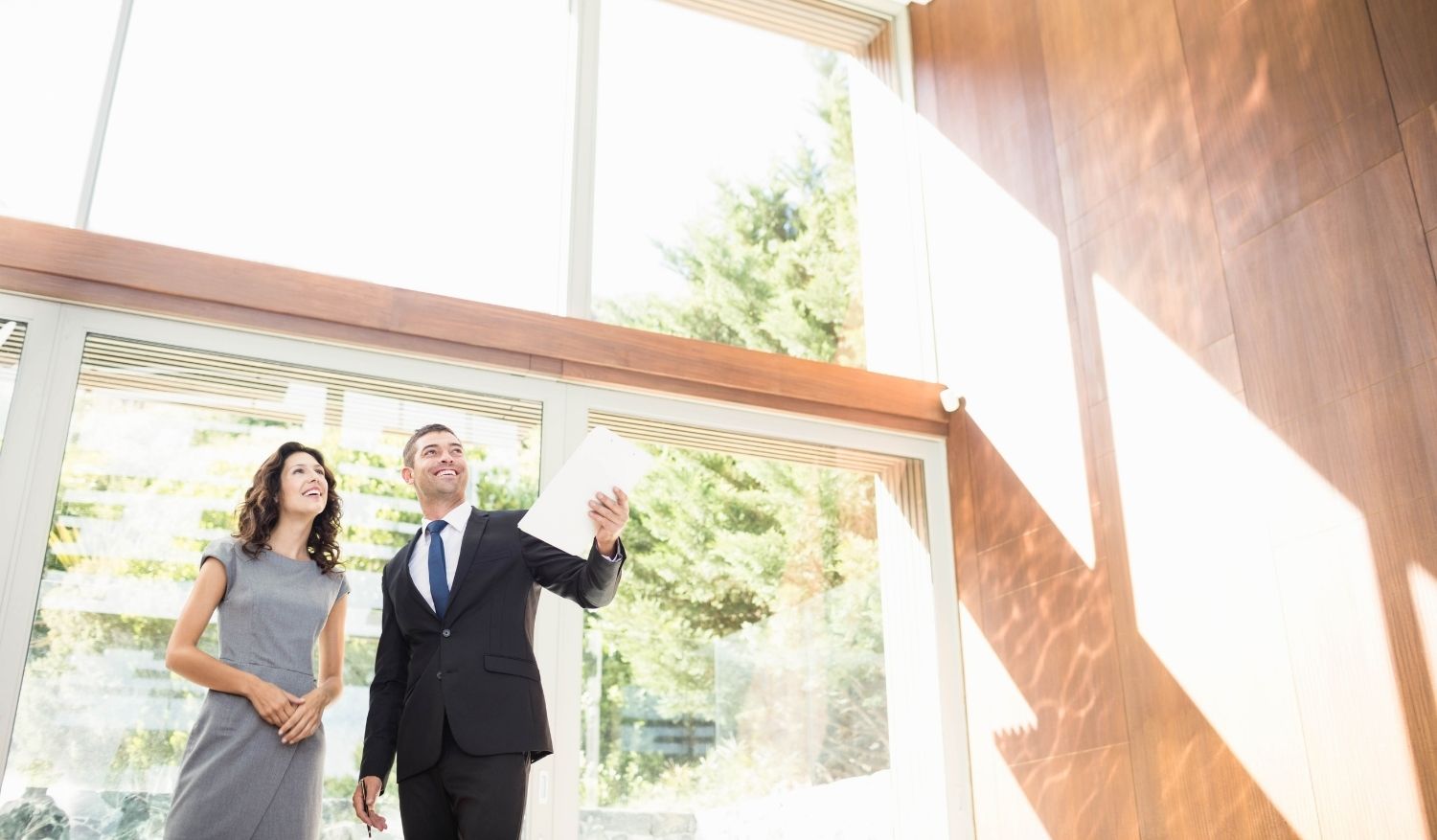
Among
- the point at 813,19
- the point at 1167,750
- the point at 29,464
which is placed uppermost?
the point at 813,19

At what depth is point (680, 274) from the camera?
4.43 meters

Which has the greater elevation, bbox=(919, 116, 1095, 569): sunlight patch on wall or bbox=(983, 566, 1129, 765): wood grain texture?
bbox=(919, 116, 1095, 569): sunlight patch on wall

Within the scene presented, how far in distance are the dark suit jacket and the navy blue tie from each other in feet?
0.09

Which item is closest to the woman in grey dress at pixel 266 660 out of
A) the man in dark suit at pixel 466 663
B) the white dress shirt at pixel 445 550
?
the man in dark suit at pixel 466 663

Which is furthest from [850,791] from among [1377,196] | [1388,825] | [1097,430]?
[1377,196]

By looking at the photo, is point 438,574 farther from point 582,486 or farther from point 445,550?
point 582,486

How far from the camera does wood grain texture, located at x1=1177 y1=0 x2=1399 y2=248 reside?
3.03 metres

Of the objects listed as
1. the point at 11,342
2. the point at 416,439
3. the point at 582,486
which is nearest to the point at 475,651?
the point at 582,486

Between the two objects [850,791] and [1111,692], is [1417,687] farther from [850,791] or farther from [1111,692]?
[850,791]

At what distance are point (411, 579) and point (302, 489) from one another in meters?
0.42

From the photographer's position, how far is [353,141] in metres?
4.07

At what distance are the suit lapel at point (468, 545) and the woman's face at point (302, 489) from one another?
0.42 metres

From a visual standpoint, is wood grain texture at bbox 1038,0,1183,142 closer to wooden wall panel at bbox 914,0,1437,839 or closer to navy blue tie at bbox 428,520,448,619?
wooden wall panel at bbox 914,0,1437,839

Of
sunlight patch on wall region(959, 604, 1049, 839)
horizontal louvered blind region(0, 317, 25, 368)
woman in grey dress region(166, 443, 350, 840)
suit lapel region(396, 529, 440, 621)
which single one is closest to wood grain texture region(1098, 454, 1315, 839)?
sunlight patch on wall region(959, 604, 1049, 839)
